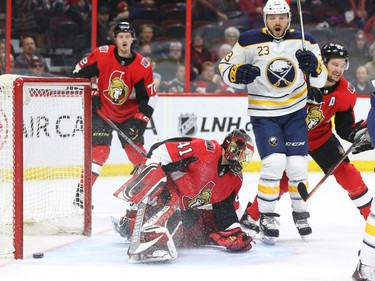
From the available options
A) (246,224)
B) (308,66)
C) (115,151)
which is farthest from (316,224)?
(115,151)

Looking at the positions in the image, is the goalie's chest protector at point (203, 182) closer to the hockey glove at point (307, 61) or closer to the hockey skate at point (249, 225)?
the hockey skate at point (249, 225)

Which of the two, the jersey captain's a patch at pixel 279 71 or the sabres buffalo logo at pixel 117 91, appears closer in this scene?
the jersey captain's a patch at pixel 279 71

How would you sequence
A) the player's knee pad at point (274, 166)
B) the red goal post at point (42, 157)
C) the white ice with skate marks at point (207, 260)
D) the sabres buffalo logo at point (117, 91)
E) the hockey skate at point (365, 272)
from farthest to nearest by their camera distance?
the sabres buffalo logo at point (117, 91) → the player's knee pad at point (274, 166) → the red goal post at point (42, 157) → the white ice with skate marks at point (207, 260) → the hockey skate at point (365, 272)

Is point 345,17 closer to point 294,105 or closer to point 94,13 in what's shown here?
point 94,13

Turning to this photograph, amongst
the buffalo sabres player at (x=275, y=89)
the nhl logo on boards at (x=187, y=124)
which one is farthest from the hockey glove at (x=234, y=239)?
the nhl logo on boards at (x=187, y=124)

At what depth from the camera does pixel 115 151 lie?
305 inches

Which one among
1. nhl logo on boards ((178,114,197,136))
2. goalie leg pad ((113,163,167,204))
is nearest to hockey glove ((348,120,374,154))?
goalie leg pad ((113,163,167,204))

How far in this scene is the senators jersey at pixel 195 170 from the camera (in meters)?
4.55

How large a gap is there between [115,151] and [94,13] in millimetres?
1109

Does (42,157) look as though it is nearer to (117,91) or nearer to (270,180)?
(117,91)

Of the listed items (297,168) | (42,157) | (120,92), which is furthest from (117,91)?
(297,168)

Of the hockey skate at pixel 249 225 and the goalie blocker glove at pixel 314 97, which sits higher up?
the goalie blocker glove at pixel 314 97

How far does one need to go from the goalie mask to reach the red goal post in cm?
80

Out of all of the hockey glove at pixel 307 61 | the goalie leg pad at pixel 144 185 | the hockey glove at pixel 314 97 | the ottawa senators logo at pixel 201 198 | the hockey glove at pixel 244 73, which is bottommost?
the ottawa senators logo at pixel 201 198
